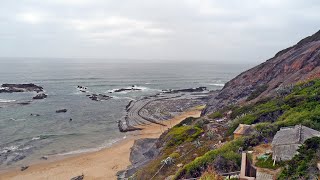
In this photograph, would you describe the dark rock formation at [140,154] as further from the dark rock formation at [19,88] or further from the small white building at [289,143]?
the dark rock formation at [19,88]

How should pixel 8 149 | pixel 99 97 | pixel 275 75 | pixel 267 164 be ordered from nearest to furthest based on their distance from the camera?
pixel 267 164
pixel 8 149
pixel 275 75
pixel 99 97

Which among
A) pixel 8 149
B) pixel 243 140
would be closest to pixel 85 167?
pixel 8 149

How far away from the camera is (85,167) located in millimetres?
37406

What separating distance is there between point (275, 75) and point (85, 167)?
33628 millimetres

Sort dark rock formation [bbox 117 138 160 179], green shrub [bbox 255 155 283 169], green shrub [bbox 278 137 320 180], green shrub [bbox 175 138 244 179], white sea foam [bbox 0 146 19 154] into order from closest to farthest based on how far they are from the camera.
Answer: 1. green shrub [bbox 278 137 320 180]
2. green shrub [bbox 255 155 283 169]
3. green shrub [bbox 175 138 244 179]
4. dark rock formation [bbox 117 138 160 179]
5. white sea foam [bbox 0 146 19 154]

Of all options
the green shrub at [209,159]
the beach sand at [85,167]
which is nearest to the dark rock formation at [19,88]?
the beach sand at [85,167]

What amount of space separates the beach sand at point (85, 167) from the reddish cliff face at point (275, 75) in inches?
751

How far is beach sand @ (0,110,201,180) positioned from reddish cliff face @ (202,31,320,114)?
1908cm

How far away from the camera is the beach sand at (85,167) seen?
35031 millimetres

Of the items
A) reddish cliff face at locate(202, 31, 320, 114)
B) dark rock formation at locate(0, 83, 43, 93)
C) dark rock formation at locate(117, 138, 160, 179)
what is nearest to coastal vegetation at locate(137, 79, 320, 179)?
dark rock formation at locate(117, 138, 160, 179)

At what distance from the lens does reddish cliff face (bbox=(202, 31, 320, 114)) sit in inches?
1761

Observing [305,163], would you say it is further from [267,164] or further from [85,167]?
[85,167]

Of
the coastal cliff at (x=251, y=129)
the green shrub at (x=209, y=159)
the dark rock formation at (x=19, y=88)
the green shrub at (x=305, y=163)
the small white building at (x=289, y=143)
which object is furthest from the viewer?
the dark rock formation at (x=19, y=88)

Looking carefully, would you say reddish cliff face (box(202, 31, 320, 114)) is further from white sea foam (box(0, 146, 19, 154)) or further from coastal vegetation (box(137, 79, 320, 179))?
white sea foam (box(0, 146, 19, 154))
